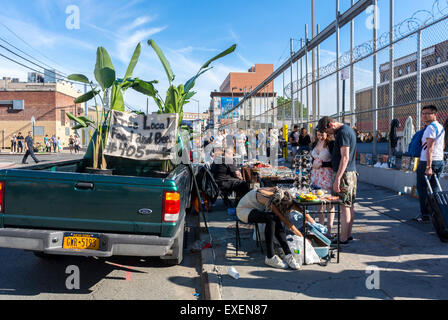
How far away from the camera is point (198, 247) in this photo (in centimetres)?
554

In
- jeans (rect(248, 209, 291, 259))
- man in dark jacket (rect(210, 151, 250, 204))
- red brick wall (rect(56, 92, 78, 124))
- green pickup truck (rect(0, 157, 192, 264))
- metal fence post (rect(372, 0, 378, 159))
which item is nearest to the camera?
green pickup truck (rect(0, 157, 192, 264))

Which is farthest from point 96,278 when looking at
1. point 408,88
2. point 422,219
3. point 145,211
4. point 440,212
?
point 408,88

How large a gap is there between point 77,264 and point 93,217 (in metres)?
1.45

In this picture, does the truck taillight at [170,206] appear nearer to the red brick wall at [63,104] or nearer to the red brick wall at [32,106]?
the red brick wall at [32,106]

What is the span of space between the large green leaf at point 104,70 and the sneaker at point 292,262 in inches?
163

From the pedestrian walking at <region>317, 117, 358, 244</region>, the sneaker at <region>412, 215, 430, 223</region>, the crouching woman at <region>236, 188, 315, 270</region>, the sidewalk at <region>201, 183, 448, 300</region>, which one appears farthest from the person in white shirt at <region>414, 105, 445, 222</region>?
the crouching woman at <region>236, 188, 315, 270</region>

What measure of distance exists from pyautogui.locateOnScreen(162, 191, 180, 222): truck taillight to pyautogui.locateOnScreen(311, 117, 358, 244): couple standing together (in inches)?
94.5

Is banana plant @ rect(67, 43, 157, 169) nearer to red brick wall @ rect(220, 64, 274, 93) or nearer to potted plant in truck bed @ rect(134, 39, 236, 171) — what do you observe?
potted plant in truck bed @ rect(134, 39, 236, 171)

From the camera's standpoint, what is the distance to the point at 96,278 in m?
4.30

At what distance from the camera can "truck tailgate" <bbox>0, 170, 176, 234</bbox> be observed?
3.69m

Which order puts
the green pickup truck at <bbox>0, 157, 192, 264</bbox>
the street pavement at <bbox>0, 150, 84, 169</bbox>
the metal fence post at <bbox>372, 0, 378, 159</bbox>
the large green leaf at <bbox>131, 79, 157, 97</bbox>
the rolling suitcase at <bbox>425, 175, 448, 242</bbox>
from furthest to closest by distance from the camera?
1. the street pavement at <bbox>0, 150, 84, 169</bbox>
2. the metal fence post at <bbox>372, 0, 378, 159</bbox>
3. the large green leaf at <bbox>131, 79, 157, 97</bbox>
4. the rolling suitcase at <bbox>425, 175, 448, 242</bbox>
5. the green pickup truck at <bbox>0, 157, 192, 264</bbox>

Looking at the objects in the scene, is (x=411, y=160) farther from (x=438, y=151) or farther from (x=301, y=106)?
(x=301, y=106)

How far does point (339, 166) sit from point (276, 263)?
1.63 metres
